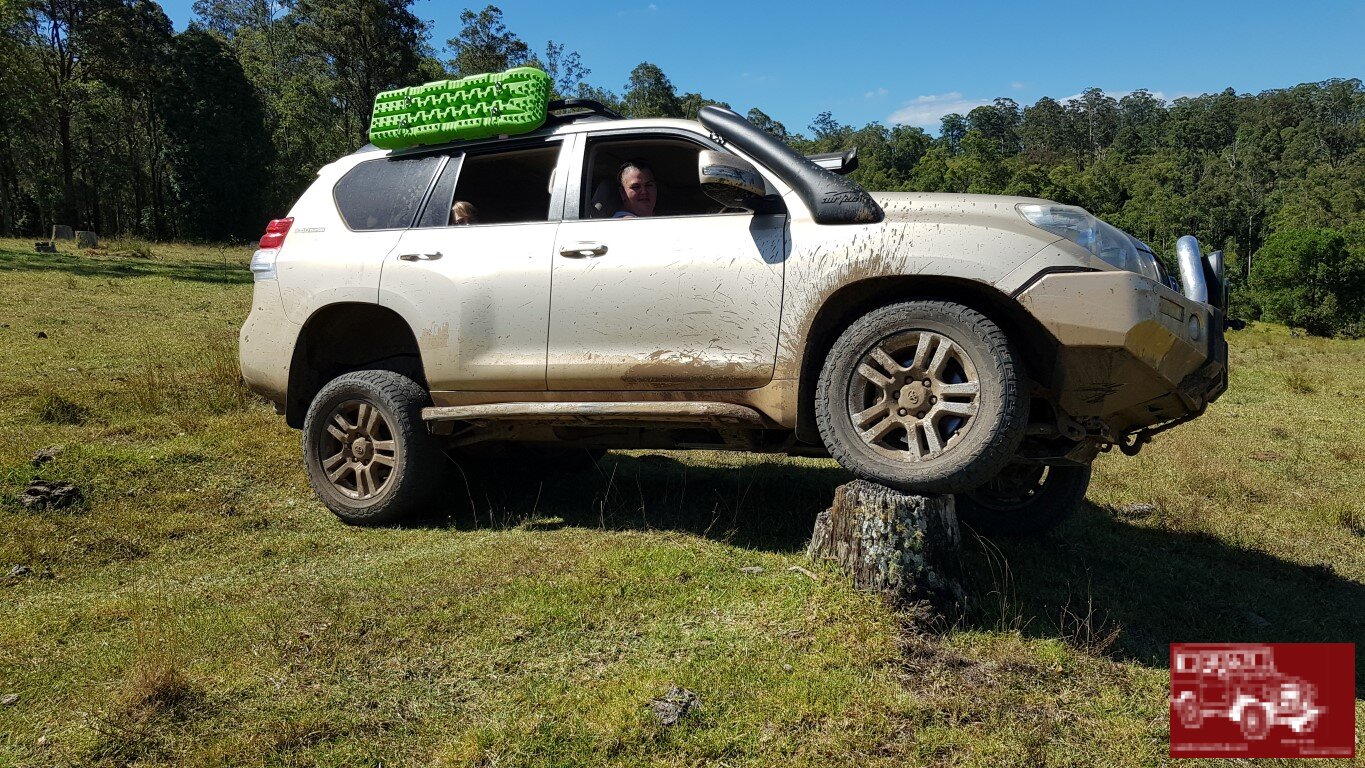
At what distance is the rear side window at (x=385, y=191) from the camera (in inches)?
200

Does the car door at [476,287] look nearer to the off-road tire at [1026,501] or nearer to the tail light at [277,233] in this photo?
the tail light at [277,233]

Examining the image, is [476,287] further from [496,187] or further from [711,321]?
[711,321]

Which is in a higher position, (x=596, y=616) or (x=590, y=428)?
(x=590, y=428)

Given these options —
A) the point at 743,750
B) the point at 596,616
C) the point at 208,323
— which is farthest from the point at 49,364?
the point at 743,750

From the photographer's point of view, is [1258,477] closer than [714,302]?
No

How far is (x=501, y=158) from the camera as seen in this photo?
5.14 metres

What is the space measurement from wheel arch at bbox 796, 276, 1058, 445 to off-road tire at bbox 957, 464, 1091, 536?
1.41m

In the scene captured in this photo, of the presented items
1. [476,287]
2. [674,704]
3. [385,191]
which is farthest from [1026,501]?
[385,191]

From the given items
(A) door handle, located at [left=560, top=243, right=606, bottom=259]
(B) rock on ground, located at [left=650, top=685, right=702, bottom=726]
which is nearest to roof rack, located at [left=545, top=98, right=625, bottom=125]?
(A) door handle, located at [left=560, top=243, right=606, bottom=259]

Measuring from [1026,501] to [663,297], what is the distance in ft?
8.17

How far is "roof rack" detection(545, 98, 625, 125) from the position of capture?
4953mm

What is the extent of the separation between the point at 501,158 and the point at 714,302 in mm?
1760

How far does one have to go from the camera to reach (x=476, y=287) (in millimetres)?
4668

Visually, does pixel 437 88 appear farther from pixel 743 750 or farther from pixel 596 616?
pixel 743 750
